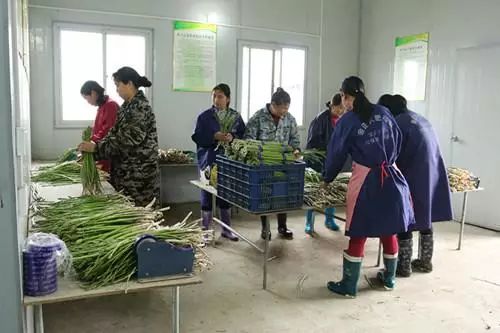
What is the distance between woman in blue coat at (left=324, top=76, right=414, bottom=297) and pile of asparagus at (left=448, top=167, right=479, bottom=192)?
1245 millimetres

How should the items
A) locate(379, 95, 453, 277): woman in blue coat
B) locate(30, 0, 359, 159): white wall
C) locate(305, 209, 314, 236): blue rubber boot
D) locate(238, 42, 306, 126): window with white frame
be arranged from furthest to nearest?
locate(238, 42, 306, 126): window with white frame < locate(30, 0, 359, 159): white wall < locate(305, 209, 314, 236): blue rubber boot < locate(379, 95, 453, 277): woman in blue coat

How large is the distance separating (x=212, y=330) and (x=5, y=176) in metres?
1.75

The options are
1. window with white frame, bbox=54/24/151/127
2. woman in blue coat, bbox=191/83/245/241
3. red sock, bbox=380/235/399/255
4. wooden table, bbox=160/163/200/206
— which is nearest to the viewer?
red sock, bbox=380/235/399/255

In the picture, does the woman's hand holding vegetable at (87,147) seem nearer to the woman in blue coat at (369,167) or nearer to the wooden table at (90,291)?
the wooden table at (90,291)

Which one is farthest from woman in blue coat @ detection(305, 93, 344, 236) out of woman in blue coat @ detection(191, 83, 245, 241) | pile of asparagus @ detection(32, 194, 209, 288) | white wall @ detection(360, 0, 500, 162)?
pile of asparagus @ detection(32, 194, 209, 288)

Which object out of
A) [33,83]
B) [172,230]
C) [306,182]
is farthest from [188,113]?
Result: [172,230]

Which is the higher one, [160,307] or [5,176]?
[5,176]

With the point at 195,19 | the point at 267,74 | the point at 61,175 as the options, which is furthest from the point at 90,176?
the point at 267,74

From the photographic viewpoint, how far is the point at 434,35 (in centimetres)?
619

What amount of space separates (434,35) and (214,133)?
137 inches

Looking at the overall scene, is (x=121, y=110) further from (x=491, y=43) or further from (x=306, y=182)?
(x=491, y=43)

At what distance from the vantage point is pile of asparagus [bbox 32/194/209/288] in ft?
6.54

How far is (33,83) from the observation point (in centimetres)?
556

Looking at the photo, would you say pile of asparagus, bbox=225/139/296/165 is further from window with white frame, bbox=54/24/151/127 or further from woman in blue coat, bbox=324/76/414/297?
window with white frame, bbox=54/24/151/127
